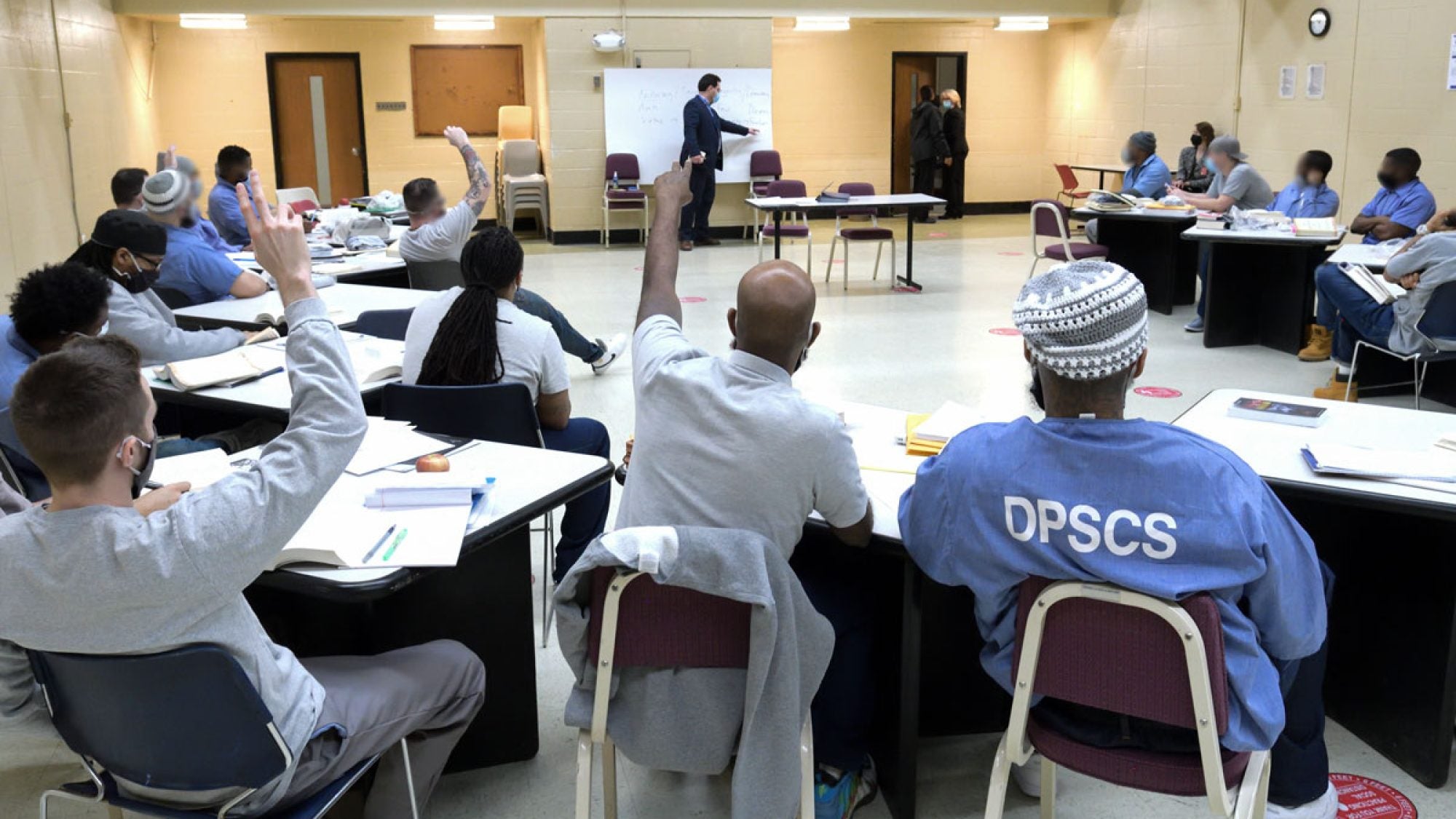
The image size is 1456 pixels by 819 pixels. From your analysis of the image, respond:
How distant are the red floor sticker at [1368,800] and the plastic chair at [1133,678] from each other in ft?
2.30

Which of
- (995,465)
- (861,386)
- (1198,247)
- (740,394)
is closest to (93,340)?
(740,394)

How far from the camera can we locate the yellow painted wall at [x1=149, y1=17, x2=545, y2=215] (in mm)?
12680

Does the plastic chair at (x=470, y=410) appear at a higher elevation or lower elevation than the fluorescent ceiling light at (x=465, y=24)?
lower

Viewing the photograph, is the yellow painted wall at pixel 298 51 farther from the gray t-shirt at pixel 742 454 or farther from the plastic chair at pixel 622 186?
the gray t-shirt at pixel 742 454

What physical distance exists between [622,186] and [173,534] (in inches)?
414

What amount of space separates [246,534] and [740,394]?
0.82 metres

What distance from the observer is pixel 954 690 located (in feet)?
9.21

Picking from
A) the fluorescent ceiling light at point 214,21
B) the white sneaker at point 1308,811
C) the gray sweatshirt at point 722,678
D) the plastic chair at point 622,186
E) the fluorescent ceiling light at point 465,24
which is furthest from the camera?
the fluorescent ceiling light at point 465,24

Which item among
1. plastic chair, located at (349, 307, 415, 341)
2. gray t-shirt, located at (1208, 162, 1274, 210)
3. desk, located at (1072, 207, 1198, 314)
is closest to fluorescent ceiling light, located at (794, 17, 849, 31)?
desk, located at (1072, 207, 1198, 314)

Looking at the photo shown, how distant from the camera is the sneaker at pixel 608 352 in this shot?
6.36 meters

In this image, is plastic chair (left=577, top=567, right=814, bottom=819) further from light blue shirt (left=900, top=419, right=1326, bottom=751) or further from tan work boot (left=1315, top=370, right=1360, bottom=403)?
tan work boot (left=1315, top=370, right=1360, bottom=403)

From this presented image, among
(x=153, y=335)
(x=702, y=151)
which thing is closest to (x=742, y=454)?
(x=153, y=335)

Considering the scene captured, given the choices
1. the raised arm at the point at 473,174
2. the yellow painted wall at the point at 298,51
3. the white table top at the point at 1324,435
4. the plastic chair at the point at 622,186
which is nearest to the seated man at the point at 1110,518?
the white table top at the point at 1324,435

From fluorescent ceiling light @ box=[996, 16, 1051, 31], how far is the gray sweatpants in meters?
12.1
